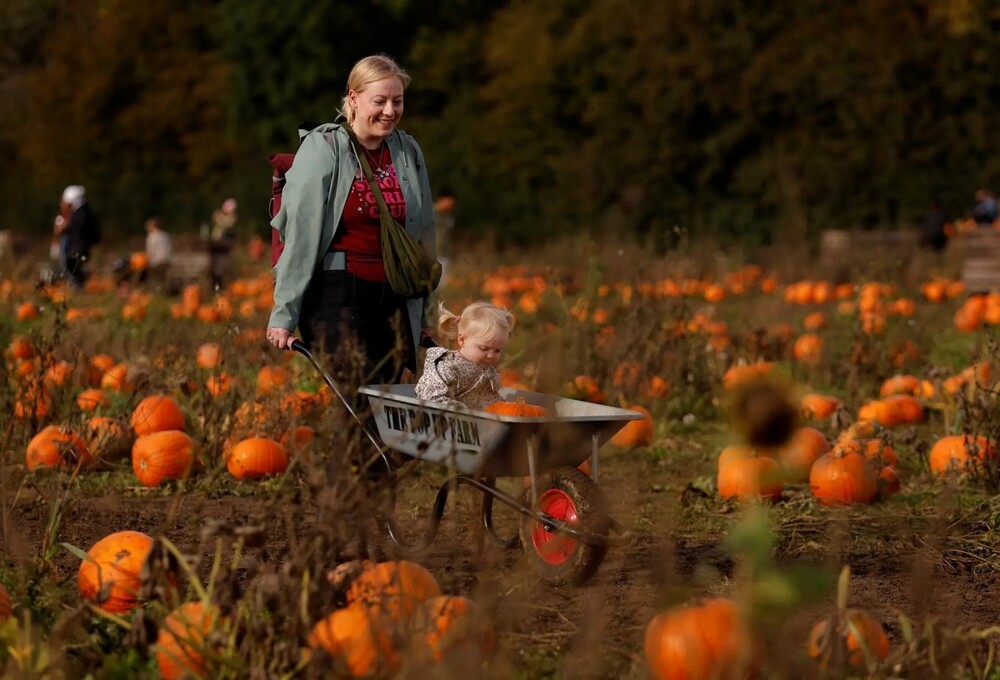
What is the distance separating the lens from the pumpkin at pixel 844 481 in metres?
5.71

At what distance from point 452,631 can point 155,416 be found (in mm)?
4045

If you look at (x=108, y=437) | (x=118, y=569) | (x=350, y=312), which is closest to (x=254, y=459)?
(x=108, y=437)

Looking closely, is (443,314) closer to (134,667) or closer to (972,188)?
(134,667)

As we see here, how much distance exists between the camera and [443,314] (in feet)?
15.3

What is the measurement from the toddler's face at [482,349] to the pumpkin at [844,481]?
5.89 feet

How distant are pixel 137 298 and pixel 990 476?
335 inches

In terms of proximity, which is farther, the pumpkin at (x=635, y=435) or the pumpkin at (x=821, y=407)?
the pumpkin at (x=821, y=407)

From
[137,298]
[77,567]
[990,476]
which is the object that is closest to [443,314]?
[77,567]

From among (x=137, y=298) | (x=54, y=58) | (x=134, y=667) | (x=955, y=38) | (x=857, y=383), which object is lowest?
(x=134, y=667)

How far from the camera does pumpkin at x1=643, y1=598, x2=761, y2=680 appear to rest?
3057 millimetres

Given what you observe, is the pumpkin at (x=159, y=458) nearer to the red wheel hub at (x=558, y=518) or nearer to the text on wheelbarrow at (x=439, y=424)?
the text on wheelbarrow at (x=439, y=424)

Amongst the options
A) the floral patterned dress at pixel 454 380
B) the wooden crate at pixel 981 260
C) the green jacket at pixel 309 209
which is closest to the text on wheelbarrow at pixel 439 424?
the floral patterned dress at pixel 454 380

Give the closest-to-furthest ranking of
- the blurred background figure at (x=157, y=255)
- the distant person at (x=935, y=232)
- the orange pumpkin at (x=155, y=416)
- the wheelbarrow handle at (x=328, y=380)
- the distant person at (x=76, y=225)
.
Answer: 1. the wheelbarrow handle at (x=328, y=380)
2. the orange pumpkin at (x=155, y=416)
3. the blurred background figure at (x=157, y=255)
4. the distant person at (x=76, y=225)
5. the distant person at (x=935, y=232)

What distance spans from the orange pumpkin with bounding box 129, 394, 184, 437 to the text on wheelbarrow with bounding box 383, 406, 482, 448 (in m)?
2.39
